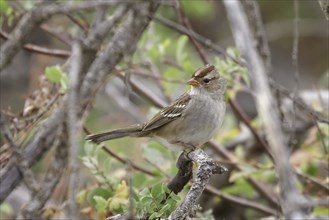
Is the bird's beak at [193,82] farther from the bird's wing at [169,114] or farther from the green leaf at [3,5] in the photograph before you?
the green leaf at [3,5]

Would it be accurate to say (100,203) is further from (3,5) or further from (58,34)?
(58,34)

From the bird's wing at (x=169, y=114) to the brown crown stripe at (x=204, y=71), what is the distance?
0.15 meters

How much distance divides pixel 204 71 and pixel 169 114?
344 millimetres

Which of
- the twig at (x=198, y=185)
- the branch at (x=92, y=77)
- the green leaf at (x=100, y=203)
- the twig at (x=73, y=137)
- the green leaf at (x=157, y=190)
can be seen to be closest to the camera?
the twig at (x=73, y=137)

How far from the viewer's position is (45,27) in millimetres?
5129

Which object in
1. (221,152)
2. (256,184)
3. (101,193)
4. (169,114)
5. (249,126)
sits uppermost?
(169,114)

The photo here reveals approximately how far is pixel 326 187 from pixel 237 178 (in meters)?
0.60

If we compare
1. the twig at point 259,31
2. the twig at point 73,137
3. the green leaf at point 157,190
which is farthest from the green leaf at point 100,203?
the twig at point 73,137

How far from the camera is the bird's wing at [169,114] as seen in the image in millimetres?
4508

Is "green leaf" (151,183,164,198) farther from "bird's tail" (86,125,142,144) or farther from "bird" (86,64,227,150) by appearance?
"bird" (86,64,227,150)

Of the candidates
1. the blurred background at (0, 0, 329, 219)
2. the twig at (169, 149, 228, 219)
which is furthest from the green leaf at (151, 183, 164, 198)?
the blurred background at (0, 0, 329, 219)

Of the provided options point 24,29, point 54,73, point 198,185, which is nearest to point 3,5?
point 54,73

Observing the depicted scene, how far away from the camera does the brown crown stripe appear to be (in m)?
4.36

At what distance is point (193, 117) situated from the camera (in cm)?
447
